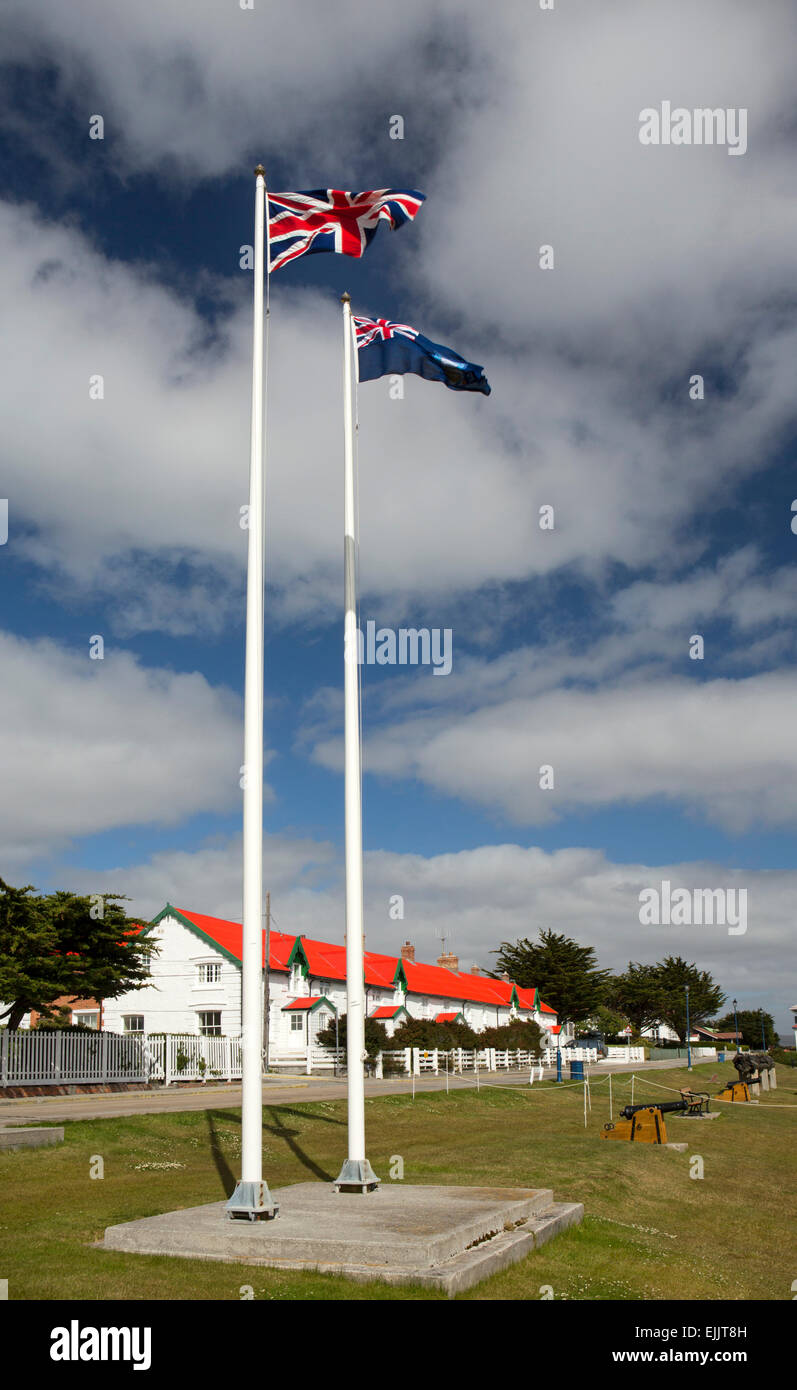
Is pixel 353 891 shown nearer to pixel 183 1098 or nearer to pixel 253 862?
pixel 253 862

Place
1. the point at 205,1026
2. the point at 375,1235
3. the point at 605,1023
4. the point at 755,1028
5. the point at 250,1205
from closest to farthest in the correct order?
the point at 375,1235 < the point at 250,1205 < the point at 205,1026 < the point at 605,1023 < the point at 755,1028

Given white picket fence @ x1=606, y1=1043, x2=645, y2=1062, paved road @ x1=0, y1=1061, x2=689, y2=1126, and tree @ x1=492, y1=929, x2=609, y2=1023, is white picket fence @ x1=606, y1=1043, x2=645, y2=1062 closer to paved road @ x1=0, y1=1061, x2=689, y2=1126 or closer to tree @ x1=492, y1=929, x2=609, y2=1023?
tree @ x1=492, y1=929, x2=609, y2=1023

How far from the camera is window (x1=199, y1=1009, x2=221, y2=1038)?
147 ft

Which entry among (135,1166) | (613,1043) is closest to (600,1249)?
(135,1166)

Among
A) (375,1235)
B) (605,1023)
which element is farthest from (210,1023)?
(605,1023)

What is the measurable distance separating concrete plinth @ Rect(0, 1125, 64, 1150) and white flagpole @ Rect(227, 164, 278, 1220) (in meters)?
7.17

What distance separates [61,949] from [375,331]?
76.2 feet

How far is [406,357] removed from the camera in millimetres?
13594

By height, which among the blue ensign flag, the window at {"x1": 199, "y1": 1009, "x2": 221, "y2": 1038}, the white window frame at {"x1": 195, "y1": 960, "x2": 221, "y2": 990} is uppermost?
the blue ensign flag

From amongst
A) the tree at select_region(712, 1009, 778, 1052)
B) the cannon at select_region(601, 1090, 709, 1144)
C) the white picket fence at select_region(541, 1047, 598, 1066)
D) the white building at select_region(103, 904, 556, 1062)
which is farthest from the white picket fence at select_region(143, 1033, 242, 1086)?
the tree at select_region(712, 1009, 778, 1052)

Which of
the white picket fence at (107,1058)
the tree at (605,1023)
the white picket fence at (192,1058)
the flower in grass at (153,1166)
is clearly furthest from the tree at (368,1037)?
the tree at (605,1023)

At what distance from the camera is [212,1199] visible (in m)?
11.0

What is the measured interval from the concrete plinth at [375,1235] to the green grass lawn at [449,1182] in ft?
0.52
